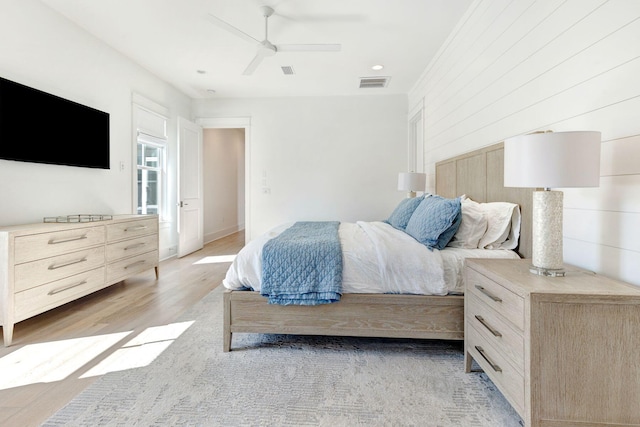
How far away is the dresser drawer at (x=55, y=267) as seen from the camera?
79.4 inches

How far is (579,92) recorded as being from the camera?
149cm

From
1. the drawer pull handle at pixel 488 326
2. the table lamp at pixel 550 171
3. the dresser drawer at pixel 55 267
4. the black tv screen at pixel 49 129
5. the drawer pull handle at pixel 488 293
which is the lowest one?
the drawer pull handle at pixel 488 326

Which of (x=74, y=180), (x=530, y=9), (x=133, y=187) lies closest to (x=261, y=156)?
(x=133, y=187)

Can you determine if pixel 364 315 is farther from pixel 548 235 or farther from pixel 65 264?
pixel 65 264

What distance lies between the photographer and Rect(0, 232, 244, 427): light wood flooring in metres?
1.42

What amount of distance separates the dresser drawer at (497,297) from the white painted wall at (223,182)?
17.9 ft

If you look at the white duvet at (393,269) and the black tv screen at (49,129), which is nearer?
the white duvet at (393,269)

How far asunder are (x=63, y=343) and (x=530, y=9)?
12.2 feet

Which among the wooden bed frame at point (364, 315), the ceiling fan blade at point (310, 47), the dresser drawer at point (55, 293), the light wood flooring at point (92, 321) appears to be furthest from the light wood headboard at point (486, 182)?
the dresser drawer at point (55, 293)

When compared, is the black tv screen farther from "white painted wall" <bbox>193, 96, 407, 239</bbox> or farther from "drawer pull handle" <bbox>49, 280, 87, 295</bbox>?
"white painted wall" <bbox>193, 96, 407, 239</bbox>

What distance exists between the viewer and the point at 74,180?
2.95m

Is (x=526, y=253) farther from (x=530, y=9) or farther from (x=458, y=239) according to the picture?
(x=530, y=9)

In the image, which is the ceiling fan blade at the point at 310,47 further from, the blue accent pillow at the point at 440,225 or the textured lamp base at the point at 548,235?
the textured lamp base at the point at 548,235

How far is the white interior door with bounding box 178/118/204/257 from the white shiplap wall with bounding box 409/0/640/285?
4.09 meters
